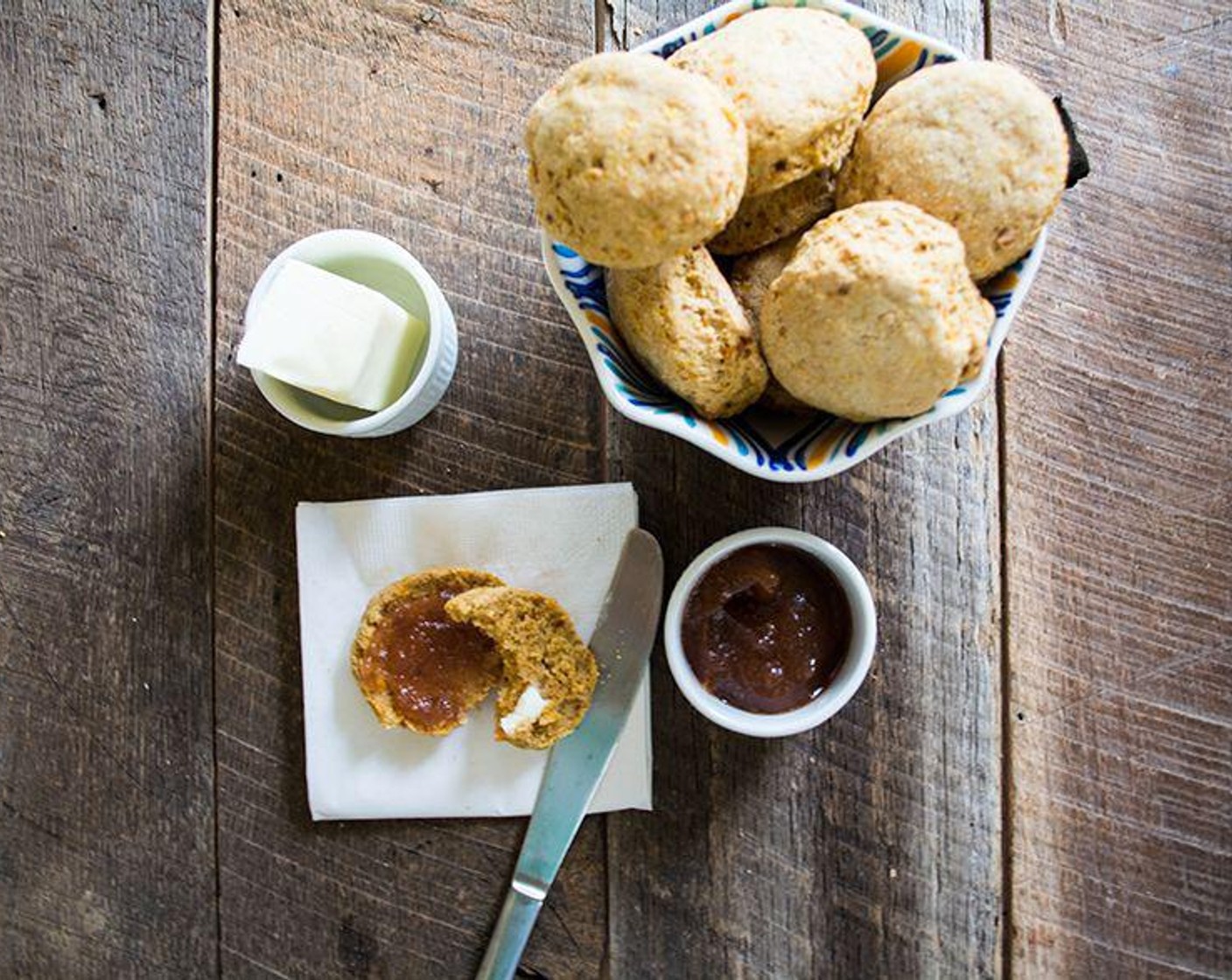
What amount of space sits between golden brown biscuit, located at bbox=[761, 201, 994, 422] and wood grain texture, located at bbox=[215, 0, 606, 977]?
1.26 feet

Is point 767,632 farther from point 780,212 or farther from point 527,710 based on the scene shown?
point 780,212

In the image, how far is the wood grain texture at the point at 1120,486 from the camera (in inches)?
44.2

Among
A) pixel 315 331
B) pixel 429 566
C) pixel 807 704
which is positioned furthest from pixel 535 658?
pixel 315 331

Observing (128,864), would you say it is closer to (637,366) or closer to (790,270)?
(637,366)

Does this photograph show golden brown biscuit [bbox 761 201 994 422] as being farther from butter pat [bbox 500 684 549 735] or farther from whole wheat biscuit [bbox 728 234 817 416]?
butter pat [bbox 500 684 549 735]

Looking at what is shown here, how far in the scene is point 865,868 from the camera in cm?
112

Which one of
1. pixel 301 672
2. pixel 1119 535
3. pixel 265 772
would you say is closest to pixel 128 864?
pixel 265 772

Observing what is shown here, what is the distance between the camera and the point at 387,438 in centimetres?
115

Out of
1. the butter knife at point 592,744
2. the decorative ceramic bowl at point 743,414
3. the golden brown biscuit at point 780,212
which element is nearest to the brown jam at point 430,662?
the butter knife at point 592,744

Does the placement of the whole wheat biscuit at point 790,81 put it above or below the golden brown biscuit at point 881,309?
above

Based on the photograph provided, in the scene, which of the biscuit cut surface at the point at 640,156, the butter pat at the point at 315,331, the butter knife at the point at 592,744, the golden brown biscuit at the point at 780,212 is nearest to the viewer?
the biscuit cut surface at the point at 640,156

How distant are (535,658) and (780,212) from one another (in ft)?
1.59

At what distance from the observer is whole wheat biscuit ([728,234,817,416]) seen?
864 mm

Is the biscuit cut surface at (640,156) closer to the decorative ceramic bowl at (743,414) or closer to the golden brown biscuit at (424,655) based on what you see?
the decorative ceramic bowl at (743,414)
